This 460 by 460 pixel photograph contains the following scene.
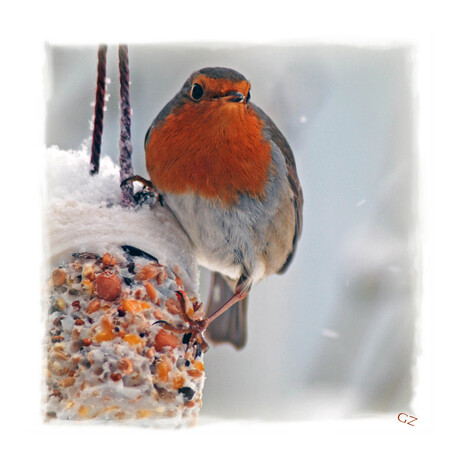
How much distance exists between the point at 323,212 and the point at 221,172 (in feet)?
2.93

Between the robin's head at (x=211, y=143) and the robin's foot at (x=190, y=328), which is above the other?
the robin's head at (x=211, y=143)

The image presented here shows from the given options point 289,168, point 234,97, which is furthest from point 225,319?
point 234,97

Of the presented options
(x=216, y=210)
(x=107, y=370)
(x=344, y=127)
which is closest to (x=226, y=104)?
(x=216, y=210)

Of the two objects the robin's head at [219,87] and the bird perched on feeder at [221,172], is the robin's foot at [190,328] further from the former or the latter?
the robin's head at [219,87]

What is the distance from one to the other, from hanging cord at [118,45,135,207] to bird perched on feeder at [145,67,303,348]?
3.1 inches

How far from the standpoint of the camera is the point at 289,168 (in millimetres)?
1533

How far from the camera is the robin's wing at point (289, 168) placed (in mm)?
1479

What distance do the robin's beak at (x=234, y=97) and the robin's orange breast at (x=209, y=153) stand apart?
0.01 metres

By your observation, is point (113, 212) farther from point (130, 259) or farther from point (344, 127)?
point (344, 127)

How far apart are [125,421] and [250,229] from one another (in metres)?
0.52

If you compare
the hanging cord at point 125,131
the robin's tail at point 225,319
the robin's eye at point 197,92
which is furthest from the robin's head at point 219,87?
the robin's tail at point 225,319

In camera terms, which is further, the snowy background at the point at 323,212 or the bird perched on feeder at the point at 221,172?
the snowy background at the point at 323,212

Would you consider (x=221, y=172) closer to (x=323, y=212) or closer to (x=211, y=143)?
(x=211, y=143)

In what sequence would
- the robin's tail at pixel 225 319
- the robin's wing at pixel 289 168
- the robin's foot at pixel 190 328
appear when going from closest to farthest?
the robin's foot at pixel 190 328
the robin's wing at pixel 289 168
the robin's tail at pixel 225 319
